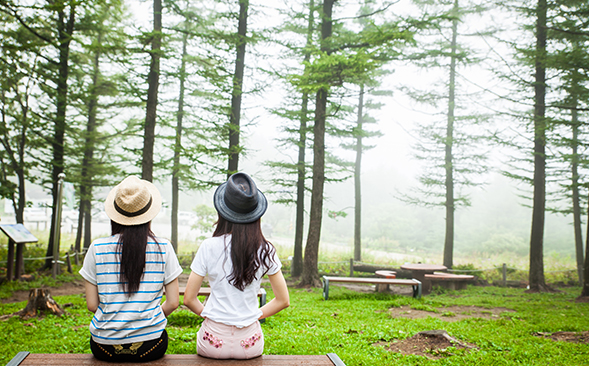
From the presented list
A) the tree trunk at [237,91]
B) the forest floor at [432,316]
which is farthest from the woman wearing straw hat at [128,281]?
the tree trunk at [237,91]

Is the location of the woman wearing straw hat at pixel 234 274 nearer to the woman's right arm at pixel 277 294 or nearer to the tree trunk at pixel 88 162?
the woman's right arm at pixel 277 294

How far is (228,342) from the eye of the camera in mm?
2424

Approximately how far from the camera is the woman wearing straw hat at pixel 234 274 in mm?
2424

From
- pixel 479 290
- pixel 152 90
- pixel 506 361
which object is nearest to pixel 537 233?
pixel 479 290

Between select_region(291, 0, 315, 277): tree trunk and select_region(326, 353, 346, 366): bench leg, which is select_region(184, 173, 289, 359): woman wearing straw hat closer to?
select_region(326, 353, 346, 366): bench leg

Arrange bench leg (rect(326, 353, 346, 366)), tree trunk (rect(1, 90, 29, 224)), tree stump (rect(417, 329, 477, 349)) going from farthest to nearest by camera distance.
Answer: tree trunk (rect(1, 90, 29, 224))
tree stump (rect(417, 329, 477, 349))
bench leg (rect(326, 353, 346, 366))

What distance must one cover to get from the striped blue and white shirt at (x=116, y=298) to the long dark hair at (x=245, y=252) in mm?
502

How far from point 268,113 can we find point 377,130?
6898 millimetres

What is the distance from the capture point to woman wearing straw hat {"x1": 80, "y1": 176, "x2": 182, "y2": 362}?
2342 mm

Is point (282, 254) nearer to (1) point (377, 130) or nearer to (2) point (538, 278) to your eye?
(1) point (377, 130)

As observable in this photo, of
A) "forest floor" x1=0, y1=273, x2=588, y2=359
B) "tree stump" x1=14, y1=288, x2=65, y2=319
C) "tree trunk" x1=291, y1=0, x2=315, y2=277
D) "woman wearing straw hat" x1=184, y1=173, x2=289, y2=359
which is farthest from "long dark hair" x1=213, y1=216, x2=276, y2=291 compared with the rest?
"tree trunk" x1=291, y1=0, x2=315, y2=277

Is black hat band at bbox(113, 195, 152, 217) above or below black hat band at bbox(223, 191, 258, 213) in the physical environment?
below

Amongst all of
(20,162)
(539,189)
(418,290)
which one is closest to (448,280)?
(418,290)

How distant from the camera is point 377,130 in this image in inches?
747
